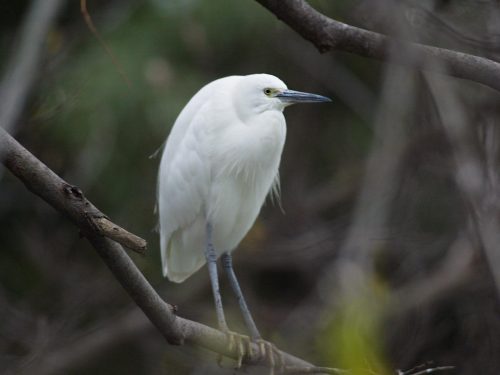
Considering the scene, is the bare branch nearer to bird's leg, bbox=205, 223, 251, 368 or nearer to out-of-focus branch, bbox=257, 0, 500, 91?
out-of-focus branch, bbox=257, 0, 500, 91

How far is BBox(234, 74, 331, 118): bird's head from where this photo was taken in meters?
2.61

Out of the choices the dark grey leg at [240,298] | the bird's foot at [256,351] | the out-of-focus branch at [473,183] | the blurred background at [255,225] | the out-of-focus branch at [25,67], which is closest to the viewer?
the out-of-focus branch at [473,183]

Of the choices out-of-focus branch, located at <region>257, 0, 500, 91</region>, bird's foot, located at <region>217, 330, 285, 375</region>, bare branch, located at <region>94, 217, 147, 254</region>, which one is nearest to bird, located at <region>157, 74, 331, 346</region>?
bird's foot, located at <region>217, 330, 285, 375</region>

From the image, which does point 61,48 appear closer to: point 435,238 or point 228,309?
point 228,309

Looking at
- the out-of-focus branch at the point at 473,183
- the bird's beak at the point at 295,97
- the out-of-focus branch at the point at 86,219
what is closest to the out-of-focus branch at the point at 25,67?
the out-of-focus branch at the point at 86,219

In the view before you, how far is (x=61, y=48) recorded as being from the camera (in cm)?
333

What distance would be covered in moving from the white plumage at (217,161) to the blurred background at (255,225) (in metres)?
0.40

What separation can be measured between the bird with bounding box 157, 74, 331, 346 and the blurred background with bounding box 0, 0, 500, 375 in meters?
0.40

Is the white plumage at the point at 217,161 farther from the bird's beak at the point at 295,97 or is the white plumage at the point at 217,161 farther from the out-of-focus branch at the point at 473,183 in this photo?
the out-of-focus branch at the point at 473,183

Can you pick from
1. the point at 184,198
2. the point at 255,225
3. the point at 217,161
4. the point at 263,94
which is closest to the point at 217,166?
the point at 217,161

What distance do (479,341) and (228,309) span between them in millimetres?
1226

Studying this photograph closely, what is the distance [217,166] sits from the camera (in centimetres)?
275

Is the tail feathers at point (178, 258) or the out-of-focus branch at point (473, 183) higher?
the out-of-focus branch at point (473, 183)

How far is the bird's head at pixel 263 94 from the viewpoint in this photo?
8.55 feet
